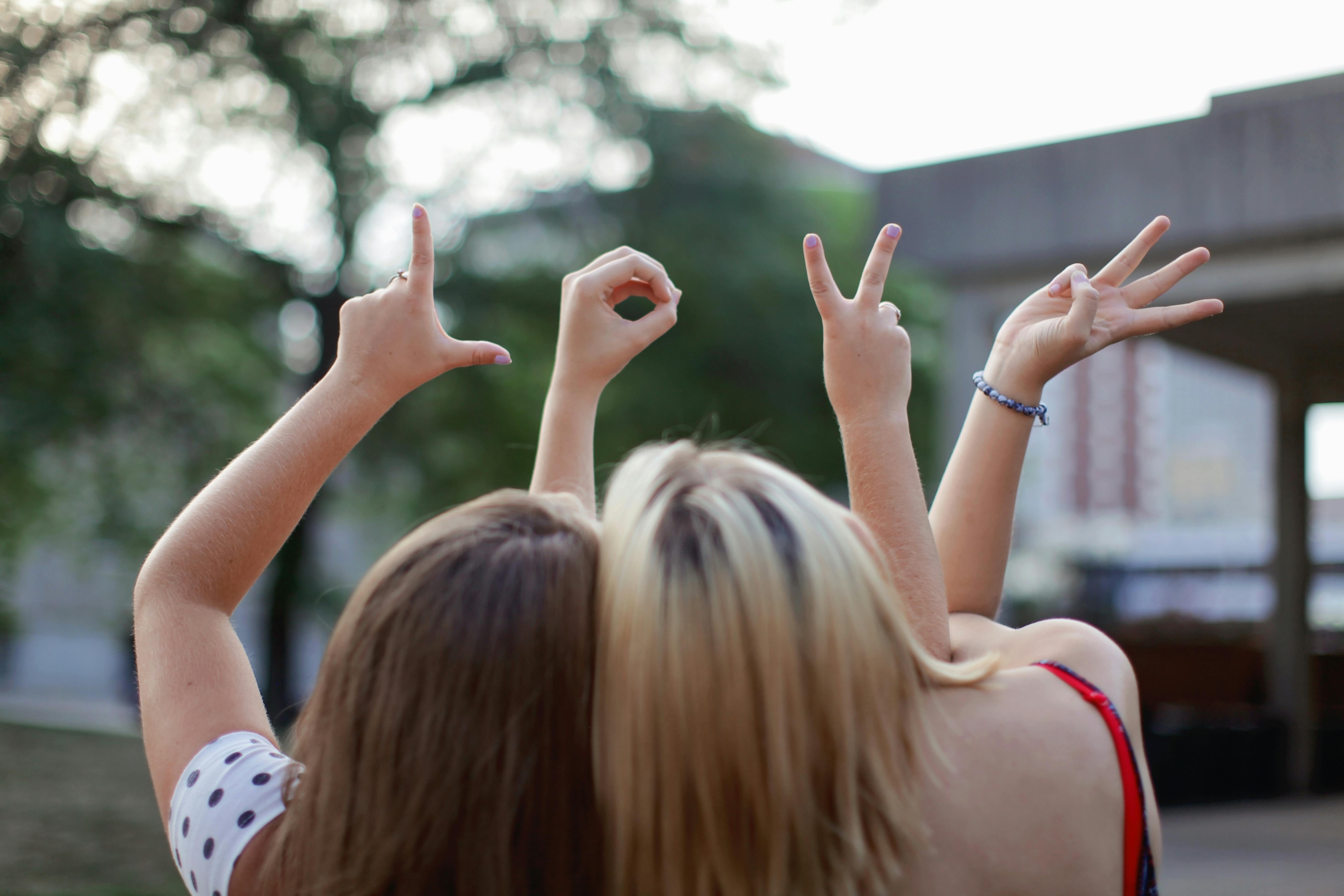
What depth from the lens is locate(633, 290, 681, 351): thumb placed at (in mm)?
1477

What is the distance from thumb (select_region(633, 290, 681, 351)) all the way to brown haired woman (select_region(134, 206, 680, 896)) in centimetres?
41

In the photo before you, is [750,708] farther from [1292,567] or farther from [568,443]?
[1292,567]

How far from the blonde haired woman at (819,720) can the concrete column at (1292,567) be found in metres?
9.08

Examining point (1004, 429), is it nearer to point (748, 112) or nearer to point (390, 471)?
point (748, 112)

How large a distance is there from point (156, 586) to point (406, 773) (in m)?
0.41

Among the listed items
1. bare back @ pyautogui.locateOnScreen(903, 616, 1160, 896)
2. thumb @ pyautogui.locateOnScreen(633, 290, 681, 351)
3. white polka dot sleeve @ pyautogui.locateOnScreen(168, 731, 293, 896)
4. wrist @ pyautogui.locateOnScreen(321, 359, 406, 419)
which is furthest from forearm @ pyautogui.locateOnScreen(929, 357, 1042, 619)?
white polka dot sleeve @ pyautogui.locateOnScreen(168, 731, 293, 896)

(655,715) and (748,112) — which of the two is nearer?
(655,715)

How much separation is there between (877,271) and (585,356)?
0.43m

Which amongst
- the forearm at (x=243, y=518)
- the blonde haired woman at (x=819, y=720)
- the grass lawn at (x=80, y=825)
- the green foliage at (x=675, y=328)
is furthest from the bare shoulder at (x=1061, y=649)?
the green foliage at (x=675, y=328)

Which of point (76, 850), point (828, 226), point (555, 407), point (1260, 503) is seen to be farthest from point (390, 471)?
point (1260, 503)

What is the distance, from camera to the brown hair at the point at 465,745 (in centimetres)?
98

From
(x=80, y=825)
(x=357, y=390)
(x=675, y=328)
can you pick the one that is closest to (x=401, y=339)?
(x=357, y=390)

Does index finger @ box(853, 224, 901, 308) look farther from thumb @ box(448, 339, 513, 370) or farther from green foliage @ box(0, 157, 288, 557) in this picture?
green foliage @ box(0, 157, 288, 557)

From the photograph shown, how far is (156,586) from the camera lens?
1194 mm
